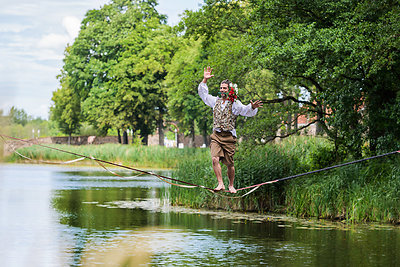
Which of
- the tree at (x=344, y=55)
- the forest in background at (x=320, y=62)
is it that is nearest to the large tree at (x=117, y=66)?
the forest in background at (x=320, y=62)

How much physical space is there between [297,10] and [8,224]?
1168cm

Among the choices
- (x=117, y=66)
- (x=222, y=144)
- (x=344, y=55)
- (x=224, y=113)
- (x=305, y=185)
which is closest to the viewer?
(x=224, y=113)

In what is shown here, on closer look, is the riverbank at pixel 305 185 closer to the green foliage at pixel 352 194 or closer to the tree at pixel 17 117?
the green foliage at pixel 352 194

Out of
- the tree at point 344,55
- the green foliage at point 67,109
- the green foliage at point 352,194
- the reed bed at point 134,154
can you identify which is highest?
the green foliage at point 67,109

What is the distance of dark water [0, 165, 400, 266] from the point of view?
14391 millimetres

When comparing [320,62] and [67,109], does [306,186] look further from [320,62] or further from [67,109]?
[67,109]

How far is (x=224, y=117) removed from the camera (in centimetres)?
1215

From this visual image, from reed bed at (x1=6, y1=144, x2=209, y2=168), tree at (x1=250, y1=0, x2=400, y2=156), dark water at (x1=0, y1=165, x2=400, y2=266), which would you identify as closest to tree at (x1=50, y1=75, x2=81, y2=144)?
reed bed at (x1=6, y1=144, x2=209, y2=168)

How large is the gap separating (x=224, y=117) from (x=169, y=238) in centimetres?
647

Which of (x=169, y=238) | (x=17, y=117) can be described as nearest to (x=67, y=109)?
(x=169, y=238)

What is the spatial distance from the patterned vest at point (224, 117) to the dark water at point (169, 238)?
330 centimetres

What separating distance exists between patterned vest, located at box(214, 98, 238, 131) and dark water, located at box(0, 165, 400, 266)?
10.8 feet

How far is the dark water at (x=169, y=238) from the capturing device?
1439 centimetres

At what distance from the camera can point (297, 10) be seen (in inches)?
832
